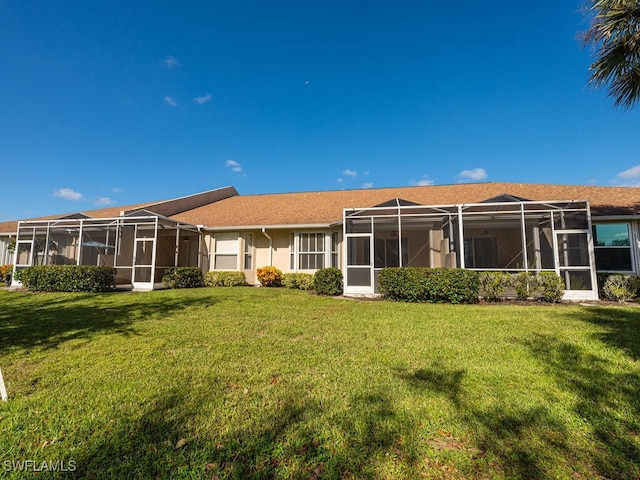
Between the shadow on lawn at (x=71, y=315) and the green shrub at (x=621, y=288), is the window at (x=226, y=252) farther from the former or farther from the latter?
the green shrub at (x=621, y=288)

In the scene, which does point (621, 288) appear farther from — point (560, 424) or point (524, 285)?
point (560, 424)

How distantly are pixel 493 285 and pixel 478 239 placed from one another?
589 cm

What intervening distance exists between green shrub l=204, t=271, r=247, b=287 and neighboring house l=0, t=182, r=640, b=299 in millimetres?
626

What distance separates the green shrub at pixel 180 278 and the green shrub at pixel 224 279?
0.65 m

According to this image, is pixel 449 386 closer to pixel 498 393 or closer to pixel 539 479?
pixel 498 393

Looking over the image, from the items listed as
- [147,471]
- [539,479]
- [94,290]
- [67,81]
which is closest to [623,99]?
[539,479]

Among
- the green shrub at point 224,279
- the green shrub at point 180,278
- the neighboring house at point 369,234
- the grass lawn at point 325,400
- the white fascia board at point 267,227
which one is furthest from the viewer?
the green shrub at point 224,279

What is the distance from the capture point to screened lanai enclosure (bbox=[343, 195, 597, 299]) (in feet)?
34.1

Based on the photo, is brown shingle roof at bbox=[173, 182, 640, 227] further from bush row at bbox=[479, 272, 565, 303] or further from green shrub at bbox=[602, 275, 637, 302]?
bush row at bbox=[479, 272, 565, 303]

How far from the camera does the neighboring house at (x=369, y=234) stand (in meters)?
11.1

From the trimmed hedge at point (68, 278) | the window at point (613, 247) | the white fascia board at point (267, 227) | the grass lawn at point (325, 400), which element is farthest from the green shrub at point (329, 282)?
the window at point (613, 247)

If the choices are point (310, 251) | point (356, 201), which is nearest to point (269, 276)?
point (310, 251)

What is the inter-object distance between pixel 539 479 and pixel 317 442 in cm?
167

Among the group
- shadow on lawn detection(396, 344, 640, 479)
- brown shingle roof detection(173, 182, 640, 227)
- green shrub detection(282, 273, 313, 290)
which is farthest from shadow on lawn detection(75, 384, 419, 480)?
brown shingle roof detection(173, 182, 640, 227)
